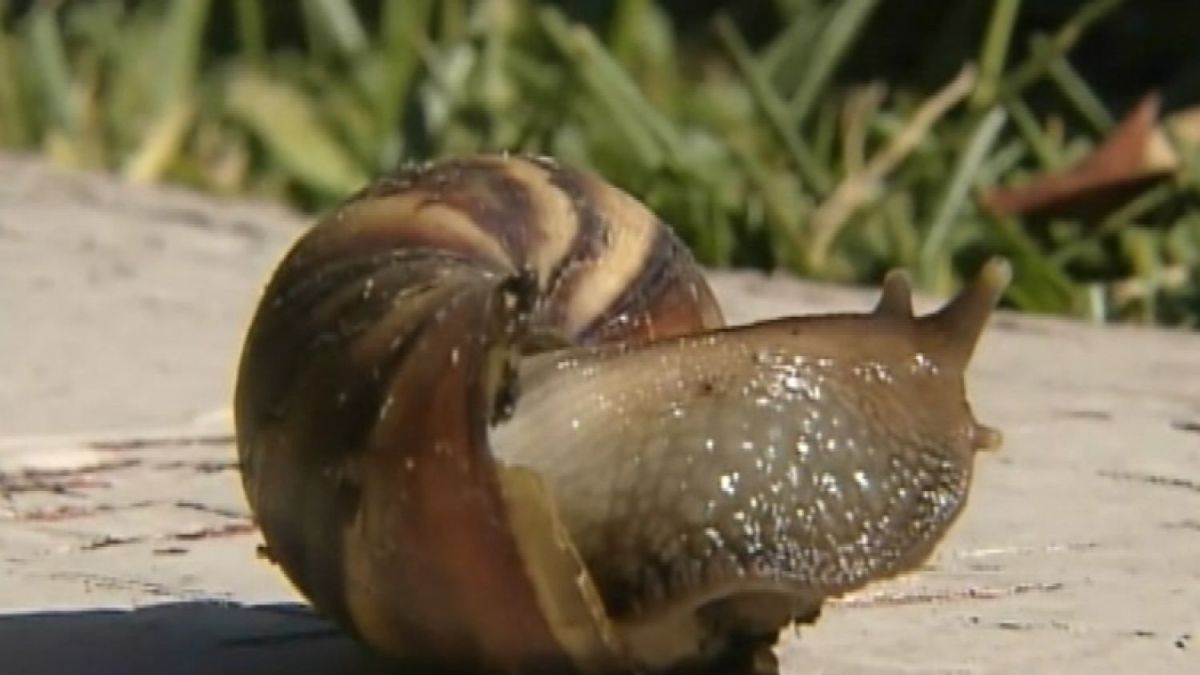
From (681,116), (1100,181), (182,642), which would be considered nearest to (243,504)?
(182,642)

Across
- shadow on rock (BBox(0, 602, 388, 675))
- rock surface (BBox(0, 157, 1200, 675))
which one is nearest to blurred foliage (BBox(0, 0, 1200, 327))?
rock surface (BBox(0, 157, 1200, 675))

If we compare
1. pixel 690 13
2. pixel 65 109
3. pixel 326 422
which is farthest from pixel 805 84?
pixel 326 422

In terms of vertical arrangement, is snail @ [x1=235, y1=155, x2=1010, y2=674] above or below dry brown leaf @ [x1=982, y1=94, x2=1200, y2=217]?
above

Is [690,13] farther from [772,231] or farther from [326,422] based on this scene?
[326,422]

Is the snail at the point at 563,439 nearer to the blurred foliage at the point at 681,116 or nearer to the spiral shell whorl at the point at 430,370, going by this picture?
the spiral shell whorl at the point at 430,370

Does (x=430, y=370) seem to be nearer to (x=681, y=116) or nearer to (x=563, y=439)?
(x=563, y=439)

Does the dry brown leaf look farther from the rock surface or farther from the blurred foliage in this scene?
the rock surface
